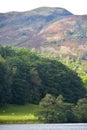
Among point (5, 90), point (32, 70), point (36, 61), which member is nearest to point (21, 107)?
point (5, 90)

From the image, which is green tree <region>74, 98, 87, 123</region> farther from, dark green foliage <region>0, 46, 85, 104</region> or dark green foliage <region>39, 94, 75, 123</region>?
dark green foliage <region>0, 46, 85, 104</region>

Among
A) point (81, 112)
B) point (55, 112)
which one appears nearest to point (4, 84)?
point (81, 112)

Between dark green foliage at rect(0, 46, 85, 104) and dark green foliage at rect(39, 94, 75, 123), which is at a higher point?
dark green foliage at rect(39, 94, 75, 123)

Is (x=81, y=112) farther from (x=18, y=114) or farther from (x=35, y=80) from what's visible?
(x=35, y=80)

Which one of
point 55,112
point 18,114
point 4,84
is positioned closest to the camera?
point 55,112

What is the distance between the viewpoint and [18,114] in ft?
493

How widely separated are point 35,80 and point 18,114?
2893 centimetres

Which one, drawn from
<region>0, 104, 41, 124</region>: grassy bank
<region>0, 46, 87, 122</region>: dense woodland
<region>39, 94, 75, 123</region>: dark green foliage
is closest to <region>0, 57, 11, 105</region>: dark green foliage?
<region>0, 46, 87, 122</region>: dense woodland

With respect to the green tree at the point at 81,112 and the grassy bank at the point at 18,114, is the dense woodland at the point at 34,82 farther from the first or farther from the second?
the green tree at the point at 81,112

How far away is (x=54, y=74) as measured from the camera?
18988 cm

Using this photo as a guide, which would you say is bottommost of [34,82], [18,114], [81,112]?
[34,82]

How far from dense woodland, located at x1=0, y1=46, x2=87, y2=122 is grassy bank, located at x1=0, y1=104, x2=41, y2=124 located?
300 cm

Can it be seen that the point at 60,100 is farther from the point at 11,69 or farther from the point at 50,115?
the point at 11,69

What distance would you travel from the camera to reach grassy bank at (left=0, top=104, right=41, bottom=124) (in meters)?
138
